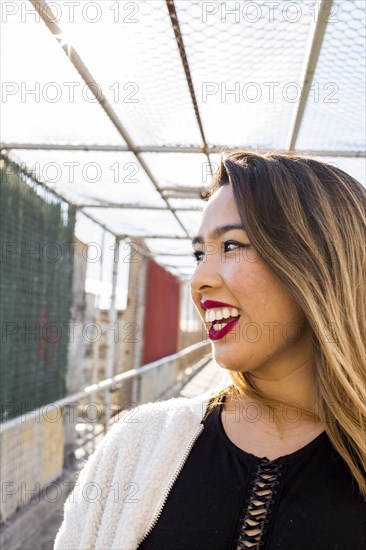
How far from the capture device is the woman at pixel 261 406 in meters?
1.49

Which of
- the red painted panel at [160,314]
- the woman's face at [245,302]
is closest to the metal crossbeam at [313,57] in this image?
the woman's face at [245,302]

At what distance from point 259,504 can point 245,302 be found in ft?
1.65

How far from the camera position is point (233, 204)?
176cm

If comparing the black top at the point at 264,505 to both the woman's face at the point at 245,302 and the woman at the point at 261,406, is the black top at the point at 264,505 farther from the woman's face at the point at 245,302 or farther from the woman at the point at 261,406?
the woman's face at the point at 245,302

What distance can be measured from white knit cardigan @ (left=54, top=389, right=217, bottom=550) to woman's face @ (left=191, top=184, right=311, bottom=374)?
0.23 m

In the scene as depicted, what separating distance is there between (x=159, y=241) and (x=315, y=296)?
666 cm

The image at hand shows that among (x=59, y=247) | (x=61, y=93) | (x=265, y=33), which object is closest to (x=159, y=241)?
(x=59, y=247)

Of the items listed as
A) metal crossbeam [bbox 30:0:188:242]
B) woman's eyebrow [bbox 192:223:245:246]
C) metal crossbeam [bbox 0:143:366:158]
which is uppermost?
metal crossbeam [bbox 30:0:188:242]

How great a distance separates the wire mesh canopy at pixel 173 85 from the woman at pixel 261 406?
108 centimetres

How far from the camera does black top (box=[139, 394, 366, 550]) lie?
56.1 inches

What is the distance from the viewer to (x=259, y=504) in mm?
1475

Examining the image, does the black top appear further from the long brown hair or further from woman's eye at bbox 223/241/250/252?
woman's eye at bbox 223/241/250/252

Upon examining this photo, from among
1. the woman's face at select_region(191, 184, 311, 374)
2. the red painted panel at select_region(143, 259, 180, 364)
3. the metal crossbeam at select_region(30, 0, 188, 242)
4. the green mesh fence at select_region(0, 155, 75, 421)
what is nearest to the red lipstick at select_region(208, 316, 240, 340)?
the woman's face at select_region(191, 184, 311, 374)

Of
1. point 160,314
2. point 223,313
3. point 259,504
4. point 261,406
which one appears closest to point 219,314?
point 223,313
